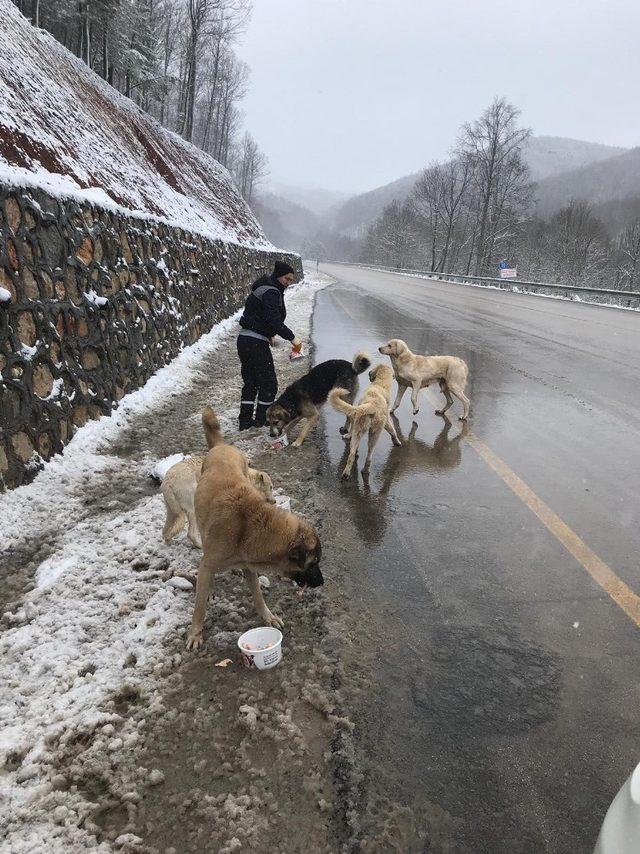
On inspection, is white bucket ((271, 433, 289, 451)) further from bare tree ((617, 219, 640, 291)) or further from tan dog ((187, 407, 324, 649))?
bare tree ((617, 219, 640, 291))

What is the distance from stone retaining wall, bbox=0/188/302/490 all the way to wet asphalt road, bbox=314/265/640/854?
114 inches

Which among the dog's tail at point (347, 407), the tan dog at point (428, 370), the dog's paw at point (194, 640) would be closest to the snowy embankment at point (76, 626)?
the dog's paw at point (194, 640)

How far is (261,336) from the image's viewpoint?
675cm

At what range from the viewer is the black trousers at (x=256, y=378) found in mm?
6781

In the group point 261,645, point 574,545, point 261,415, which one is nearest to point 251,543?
point 261,645

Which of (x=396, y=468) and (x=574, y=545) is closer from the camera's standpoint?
(x=574, y=545)

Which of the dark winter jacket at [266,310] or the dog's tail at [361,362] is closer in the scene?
the dark winter jacket at [266,310]

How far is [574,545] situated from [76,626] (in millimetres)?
3517

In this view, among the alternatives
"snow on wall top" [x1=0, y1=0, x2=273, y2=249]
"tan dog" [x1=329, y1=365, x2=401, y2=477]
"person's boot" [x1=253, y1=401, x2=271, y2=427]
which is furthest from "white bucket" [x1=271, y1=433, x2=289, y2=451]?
"snow on wall top" [x1=0, y1=0, x2=273, y2=249]

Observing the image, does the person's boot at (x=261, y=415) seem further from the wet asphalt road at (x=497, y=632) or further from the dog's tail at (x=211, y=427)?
the dog's tail at (x=211, y=427)

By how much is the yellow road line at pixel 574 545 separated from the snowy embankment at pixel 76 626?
2.75 metres

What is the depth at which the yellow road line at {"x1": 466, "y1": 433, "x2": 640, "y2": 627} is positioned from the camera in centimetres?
332

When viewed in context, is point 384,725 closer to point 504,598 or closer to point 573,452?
point 504,598

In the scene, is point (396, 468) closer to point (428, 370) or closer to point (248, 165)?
point (428, 370)
